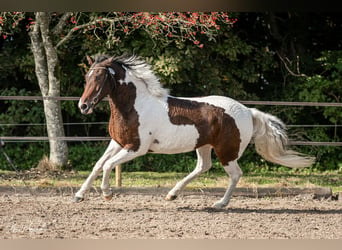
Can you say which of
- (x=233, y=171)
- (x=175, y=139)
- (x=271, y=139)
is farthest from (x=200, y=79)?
(x=175, y=139)

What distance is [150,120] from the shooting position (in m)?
4.99

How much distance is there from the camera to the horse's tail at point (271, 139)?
5496mm

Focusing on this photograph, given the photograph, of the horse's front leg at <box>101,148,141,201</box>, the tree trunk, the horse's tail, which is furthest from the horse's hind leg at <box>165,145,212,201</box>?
the tree trunk

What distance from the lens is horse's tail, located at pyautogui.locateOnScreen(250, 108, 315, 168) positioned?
550 cm

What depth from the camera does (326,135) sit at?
9.89 m

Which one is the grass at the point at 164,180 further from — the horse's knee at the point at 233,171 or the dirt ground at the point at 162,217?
the horse's knee at the point at 233,171

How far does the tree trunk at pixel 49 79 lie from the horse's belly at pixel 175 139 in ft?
12.9

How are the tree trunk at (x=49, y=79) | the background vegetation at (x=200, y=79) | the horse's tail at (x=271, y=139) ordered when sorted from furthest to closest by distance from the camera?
the background vegetation at (x=200, y=79) → the tree trunk at (x=49, y=79) → the horse's tail at (x=271, y=139)

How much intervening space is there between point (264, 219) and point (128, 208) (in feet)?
4.63

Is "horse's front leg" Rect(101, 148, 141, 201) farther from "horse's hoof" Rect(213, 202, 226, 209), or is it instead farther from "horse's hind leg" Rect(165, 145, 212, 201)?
"horse's hoof" Rect(213, 202, 226, 209)

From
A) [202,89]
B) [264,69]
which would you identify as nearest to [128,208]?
[202,89]

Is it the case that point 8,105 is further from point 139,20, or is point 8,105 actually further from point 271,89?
point 271,89

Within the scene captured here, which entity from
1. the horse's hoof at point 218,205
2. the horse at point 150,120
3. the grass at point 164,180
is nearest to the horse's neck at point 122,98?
the horse at point 150,120

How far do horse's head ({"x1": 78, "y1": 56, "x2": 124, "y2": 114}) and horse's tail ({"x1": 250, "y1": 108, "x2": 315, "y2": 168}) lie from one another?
5.40 feet
